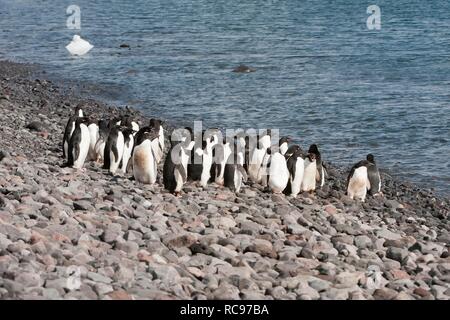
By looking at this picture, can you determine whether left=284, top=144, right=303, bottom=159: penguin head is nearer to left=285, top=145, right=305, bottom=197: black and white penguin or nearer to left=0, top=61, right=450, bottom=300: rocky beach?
left=285, top=145, right=305, bottom=197: black and white penguin

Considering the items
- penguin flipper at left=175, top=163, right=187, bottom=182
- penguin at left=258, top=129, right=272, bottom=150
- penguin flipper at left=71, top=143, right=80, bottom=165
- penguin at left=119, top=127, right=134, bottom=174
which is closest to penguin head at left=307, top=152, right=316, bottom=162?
penguin at left=258, top=129, right=272, bottom=150

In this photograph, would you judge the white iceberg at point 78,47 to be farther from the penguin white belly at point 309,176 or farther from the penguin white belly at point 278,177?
the penguin white belly at point 278,177

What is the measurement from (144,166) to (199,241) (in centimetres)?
413

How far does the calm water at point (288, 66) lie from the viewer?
21531 millimetres

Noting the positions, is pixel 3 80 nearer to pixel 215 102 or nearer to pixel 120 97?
pixel 120 97

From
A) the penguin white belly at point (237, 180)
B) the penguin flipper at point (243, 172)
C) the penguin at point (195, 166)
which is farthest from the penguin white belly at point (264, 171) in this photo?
the penguin at point (195, 166)

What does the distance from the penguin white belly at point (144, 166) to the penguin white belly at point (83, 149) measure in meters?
1.21

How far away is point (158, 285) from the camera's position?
8008 mm

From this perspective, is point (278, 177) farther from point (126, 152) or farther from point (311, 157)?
point (126, 152)

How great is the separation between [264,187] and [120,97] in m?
12.2

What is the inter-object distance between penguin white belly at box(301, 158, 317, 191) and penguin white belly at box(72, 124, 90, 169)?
3650 mm

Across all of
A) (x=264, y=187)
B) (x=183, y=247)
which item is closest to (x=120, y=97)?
(x=264, y=187)

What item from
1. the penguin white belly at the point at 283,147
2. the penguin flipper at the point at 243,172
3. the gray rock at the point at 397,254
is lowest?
the gray rock at the point at 397,254

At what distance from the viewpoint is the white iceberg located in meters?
33.7
